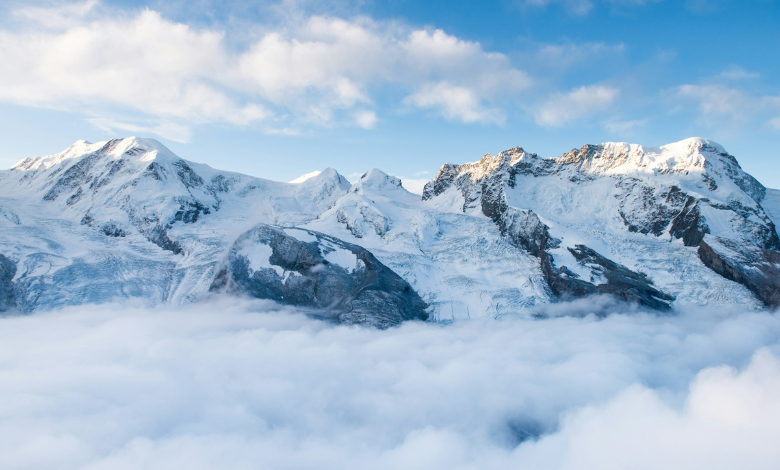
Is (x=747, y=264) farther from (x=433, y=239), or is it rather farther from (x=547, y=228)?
(x=433, y=239)

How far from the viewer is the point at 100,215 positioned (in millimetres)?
149875

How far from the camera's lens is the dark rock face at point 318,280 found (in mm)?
111688

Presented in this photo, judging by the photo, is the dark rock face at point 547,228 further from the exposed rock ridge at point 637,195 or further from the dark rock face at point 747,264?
the dark rock face at point 747,264

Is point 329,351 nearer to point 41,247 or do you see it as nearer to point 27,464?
point 27,464

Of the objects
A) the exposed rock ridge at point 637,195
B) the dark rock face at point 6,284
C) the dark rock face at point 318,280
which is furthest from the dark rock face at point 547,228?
the dark rock face at point 6,284

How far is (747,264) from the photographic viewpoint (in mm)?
115562

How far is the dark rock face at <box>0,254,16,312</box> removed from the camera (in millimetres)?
102625

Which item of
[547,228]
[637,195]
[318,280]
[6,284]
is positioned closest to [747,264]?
[637,195]

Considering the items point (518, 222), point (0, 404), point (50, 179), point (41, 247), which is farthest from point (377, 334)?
point (50, 179)

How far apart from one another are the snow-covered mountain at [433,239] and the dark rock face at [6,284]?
1.22 feet

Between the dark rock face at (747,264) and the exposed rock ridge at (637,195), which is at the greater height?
the exposed rock ridge at (637,195)

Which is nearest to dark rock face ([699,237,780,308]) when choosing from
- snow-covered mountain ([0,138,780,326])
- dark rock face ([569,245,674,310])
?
snow-covered mountain ([0,138,780,326])

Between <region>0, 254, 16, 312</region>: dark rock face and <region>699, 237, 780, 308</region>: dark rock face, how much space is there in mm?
176770

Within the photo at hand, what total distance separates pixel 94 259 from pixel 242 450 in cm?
7401
